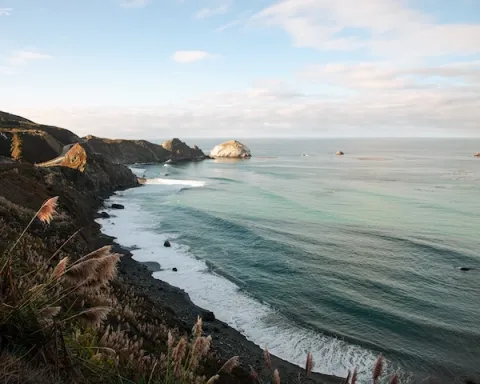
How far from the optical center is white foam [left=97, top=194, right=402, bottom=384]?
65.5ft

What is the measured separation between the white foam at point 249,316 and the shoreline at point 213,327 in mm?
635

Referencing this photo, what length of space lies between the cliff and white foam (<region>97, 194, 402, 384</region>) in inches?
3523

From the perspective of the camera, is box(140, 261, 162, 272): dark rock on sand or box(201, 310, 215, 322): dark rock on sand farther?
box(140, 261, 162, 272): dark rock on sand

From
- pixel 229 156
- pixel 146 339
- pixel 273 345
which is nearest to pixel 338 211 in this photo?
pixel 273 345

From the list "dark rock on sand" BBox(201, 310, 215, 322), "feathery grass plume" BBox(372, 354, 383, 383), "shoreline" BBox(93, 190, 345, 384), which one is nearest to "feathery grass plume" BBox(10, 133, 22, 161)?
"shoreline" BBox(93, 190, 345, 384)

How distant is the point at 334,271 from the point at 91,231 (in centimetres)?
2408

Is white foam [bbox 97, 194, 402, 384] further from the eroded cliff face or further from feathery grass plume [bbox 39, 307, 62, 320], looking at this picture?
the eroded cliff face

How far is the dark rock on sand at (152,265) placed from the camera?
107ft

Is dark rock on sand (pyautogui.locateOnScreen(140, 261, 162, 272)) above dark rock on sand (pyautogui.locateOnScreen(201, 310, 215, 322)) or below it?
above

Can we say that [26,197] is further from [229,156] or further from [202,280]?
[229,156]

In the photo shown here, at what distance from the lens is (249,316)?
2441 cm

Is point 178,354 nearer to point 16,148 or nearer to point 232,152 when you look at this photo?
point 16,148

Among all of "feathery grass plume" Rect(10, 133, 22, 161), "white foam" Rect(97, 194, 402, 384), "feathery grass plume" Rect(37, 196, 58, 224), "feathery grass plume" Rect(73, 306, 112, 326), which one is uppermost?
"feathery grass plume" Rect(10, 133, 22, 161)

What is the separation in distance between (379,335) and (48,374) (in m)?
21.8
